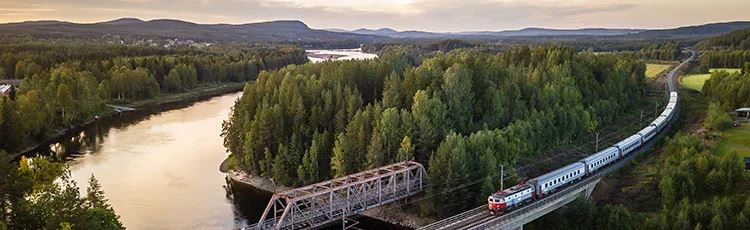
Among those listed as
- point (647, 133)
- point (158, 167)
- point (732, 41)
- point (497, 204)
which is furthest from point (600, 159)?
point (732, 41)

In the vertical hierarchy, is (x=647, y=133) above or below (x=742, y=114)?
below

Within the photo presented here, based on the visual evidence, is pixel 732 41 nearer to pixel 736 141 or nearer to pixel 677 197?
pixel 736 141

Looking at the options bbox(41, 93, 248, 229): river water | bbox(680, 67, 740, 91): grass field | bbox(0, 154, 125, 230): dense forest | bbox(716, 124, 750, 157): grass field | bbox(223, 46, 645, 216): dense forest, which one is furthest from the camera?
bbox(680, 67, 740, 91): grass field

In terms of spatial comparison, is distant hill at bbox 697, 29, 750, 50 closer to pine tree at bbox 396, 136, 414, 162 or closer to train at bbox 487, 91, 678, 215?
train at bbox 487, 91, 678, 215

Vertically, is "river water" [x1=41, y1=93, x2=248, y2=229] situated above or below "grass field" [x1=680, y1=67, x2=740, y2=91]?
below

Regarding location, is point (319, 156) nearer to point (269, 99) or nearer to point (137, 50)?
point (269, 99)

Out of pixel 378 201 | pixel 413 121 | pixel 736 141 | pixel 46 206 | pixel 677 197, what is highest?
pixel 413 121

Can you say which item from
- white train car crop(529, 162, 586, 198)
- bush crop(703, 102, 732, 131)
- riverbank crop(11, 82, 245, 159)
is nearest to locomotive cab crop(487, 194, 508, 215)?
white train car crop(529, 162, 586, 198)
